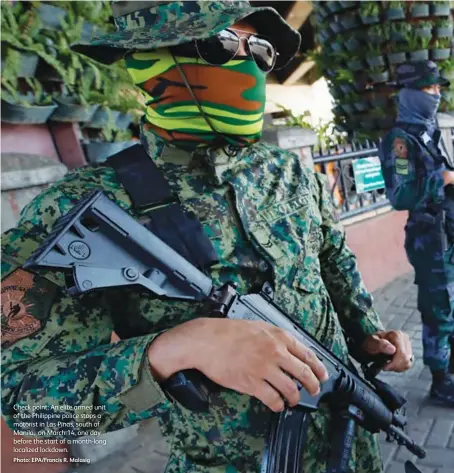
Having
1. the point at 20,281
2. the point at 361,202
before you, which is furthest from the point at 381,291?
the point at 20,281

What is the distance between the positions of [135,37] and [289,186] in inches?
22.6

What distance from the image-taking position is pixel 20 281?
2.76ft

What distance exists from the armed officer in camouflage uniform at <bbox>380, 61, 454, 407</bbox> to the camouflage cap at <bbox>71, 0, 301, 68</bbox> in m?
1.96

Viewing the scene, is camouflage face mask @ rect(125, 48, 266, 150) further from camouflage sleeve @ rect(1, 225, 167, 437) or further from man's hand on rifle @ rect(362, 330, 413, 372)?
Result: man's hand on rifle @ rect(362, 330, 413, 372)

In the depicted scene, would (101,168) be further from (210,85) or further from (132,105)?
(132,105)

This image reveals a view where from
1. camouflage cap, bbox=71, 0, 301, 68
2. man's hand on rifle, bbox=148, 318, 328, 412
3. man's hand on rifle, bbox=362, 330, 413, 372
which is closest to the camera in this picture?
man's hand on rifle, bbox=148, 318, 328, 412

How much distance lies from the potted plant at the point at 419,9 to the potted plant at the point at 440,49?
13.1 inches

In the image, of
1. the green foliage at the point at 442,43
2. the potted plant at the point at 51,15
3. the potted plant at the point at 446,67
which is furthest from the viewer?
the potted plant at the point at 446,67

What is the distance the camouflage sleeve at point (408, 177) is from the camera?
276 centimetres

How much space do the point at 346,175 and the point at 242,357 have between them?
4387 mm

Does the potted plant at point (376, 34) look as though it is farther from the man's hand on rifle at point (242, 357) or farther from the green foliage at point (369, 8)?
the man's hand on rifle at point (242, 357)

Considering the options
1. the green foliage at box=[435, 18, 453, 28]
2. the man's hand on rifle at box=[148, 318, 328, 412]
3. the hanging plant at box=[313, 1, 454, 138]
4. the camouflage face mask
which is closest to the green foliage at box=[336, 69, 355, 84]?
the hanging plant at box=[313, 1, 454, 138]

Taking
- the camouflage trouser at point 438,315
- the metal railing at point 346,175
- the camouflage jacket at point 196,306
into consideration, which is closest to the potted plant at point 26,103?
the camouflage jacket at point 196,306

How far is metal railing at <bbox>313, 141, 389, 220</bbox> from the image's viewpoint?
15.0 feet
